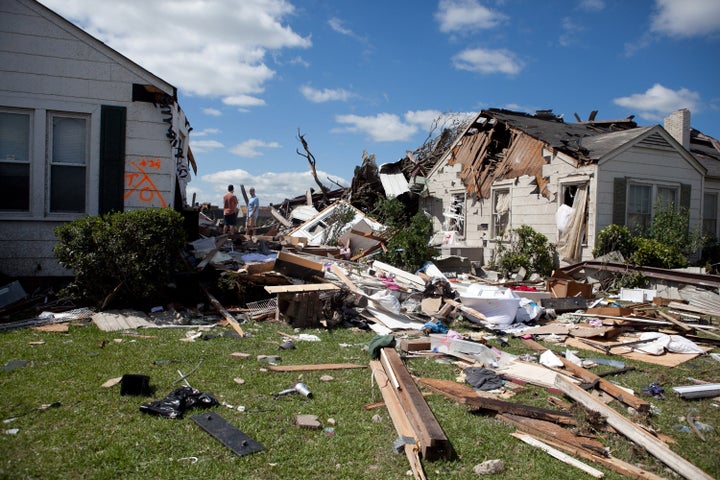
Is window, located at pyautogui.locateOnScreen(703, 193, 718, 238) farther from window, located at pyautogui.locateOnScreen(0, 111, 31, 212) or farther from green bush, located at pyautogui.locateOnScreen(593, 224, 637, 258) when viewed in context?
window, located at pyautogui.locateOnScreen(0, 111, 31, 212)

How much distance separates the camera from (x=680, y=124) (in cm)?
1692

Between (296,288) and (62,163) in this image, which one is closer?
(296,288)

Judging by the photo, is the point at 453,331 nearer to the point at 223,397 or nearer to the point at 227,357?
the point at 227,357

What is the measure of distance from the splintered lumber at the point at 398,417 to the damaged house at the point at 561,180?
9.47 m

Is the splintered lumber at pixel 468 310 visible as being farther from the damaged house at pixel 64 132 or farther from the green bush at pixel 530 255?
the damaged house at pixel 64 132

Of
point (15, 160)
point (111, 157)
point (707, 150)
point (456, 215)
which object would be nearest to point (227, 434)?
point (111, 157)

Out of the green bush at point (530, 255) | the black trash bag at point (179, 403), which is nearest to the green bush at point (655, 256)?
the green bush at point (530, 255)

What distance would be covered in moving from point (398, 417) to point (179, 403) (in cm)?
187

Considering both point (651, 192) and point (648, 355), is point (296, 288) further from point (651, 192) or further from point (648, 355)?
point (651, 192)

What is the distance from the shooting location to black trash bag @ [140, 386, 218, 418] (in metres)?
4.06

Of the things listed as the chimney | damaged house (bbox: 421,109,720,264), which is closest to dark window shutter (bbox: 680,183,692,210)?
damaged house (bbox: 421,109,720,264)

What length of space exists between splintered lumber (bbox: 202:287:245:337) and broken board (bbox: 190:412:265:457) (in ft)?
9.45

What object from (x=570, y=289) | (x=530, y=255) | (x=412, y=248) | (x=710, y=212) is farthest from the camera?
(x=710, y=212)

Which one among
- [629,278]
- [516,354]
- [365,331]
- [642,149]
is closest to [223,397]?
[365,331]
